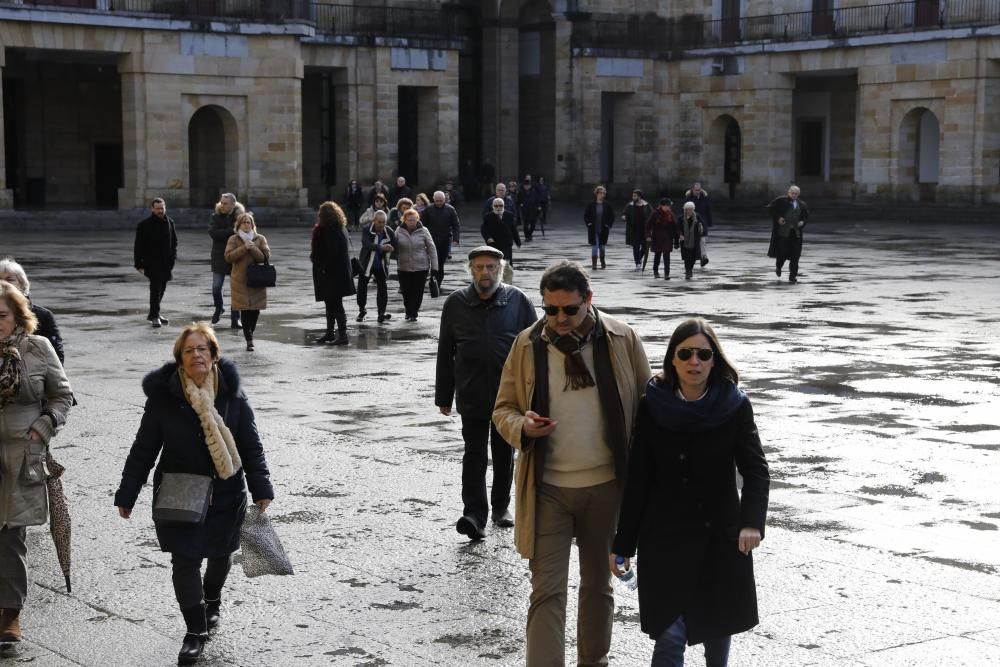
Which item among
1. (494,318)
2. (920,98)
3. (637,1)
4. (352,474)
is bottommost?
(352,474)

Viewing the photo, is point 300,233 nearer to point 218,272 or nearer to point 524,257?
point 524,257

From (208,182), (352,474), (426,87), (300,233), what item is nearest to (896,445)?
(352,474)

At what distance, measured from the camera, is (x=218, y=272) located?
18.9 meters

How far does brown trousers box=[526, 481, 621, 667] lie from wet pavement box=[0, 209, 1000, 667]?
0.40 m

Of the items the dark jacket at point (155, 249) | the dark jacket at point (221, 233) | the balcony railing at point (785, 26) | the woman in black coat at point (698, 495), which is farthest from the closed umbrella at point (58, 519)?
the balcony railing at point (785, 26)

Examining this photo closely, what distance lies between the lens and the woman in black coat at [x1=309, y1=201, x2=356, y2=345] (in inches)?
688

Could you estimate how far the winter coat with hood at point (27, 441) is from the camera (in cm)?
694

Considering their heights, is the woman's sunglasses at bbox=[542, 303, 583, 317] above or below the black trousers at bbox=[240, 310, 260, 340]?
above

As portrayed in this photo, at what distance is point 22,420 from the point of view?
23.0ft

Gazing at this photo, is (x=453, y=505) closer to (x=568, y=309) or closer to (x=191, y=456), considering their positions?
(x=191, y=456)

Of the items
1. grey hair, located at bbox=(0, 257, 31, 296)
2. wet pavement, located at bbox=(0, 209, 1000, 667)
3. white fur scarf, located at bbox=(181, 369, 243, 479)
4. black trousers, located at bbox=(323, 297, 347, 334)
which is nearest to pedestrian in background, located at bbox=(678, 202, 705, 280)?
wet pavement, located at bbox=(0, 209, 1000, 667)

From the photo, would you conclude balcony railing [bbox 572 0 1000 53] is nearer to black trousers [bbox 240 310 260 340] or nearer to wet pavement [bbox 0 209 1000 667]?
wet pavement [bbox 0 209 1000 667]

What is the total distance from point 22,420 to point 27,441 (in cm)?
10

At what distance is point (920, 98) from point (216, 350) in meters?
43.1
